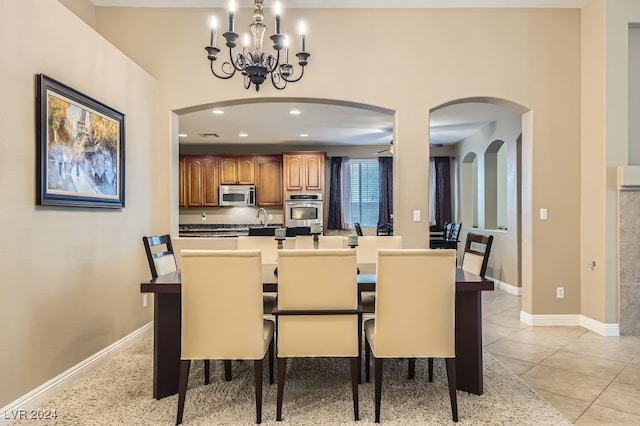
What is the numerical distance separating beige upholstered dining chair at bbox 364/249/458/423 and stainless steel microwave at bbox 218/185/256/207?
6.19m

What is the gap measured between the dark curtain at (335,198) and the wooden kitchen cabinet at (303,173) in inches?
13.5

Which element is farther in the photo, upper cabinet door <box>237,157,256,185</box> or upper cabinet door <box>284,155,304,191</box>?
upper cabinet door <box>237,157,256,185</box>

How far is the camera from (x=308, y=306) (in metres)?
2.18

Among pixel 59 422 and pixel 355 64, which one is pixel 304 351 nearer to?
pixel 59 422

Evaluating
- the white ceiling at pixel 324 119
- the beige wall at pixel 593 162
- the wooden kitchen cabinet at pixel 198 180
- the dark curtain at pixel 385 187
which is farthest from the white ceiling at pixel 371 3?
the dark curtain at pixel 385 187

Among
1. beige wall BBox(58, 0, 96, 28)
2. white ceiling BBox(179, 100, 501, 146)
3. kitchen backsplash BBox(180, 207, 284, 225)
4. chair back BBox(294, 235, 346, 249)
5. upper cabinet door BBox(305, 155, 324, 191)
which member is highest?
beige wall BBox(58, 0, 96, 28)

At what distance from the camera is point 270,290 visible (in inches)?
90.9

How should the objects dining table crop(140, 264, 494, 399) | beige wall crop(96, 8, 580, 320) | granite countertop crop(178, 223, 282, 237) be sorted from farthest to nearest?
granite countertop crop(178, 223, 282, 237)
beige wall crop(96, 8, 580, 320)
dining table crop(140, 264, 494, 399)

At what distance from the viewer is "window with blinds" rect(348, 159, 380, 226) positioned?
860 centimetres

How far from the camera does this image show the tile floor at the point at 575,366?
2.31 m

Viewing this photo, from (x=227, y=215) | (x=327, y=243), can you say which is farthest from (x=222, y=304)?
(x=227, y=215)

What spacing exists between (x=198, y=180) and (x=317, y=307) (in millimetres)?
6555

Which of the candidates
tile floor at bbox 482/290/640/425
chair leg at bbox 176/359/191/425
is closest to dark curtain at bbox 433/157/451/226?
tile floor at bbox 482/290/640/425

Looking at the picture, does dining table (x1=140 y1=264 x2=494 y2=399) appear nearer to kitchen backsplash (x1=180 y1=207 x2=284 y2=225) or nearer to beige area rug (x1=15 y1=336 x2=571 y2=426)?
beige area rug (x1=15 y1=336 x2=571 y2=426)
